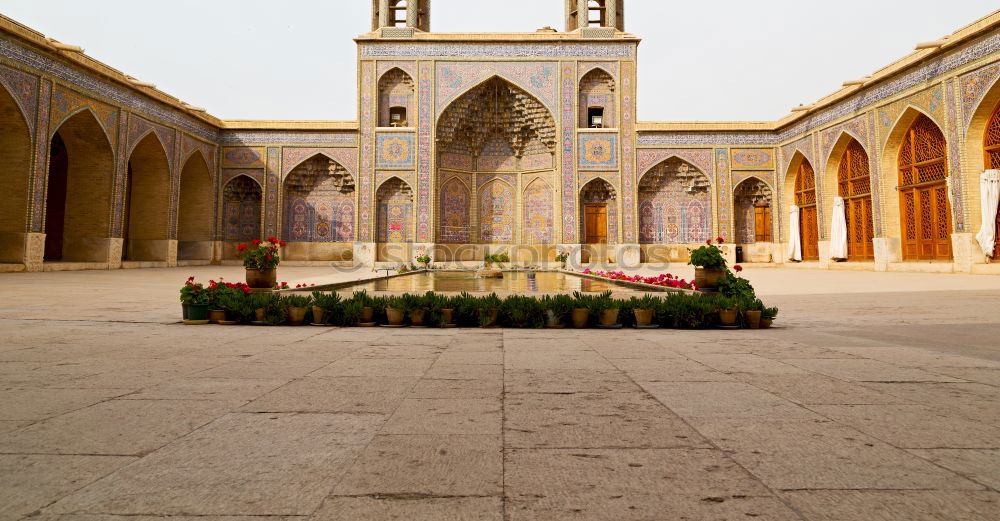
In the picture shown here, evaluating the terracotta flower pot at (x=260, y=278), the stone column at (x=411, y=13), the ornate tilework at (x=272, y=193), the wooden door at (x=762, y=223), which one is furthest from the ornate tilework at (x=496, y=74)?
the terracotta flower pot at (x=260, y=278)

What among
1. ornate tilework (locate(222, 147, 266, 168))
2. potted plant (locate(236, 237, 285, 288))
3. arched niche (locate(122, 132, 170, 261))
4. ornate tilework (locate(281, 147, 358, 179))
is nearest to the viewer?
potted plant (locate(236, 237, 285, 288))

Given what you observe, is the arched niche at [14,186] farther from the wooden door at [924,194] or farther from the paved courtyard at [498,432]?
the wooden door at [924,194]

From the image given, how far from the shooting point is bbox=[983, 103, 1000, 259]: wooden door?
1192cm

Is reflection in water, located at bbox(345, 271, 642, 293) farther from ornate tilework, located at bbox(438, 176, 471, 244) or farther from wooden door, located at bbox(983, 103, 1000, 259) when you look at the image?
wooden door, located at bbox(983, 103, 1000, 259)

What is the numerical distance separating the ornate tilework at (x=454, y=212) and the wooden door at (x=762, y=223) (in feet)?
37.1

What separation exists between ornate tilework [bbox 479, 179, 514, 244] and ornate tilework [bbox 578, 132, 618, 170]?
11.0 ft

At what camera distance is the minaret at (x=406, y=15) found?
19891 mm

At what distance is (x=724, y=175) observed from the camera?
20.1 meters

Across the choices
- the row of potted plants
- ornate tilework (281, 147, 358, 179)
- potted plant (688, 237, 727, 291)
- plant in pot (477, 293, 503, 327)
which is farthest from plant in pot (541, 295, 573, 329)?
ornate tilework (281, 147, 358, 179)

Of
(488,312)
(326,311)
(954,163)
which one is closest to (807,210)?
(954,163)

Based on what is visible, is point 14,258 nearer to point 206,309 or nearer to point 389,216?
point 389,216

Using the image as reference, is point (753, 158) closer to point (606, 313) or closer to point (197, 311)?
point (606, 313)

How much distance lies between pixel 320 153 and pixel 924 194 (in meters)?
19.3

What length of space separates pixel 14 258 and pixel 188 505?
16.0 metres
